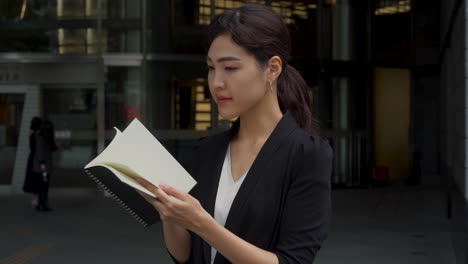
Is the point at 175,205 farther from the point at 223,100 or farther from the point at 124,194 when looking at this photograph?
the point at 223,100

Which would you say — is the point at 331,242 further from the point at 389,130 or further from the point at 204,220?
the point at 389,130

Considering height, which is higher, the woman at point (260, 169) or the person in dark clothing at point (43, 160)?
the woman at point (260, 169)

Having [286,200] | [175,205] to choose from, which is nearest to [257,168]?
[286,200]

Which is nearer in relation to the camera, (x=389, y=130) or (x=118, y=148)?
(x=118, y=148)

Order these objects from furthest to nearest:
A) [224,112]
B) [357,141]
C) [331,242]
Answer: [357,141] → [331,242] → [224,112]

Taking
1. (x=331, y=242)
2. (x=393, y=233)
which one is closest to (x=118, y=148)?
(x=331, y=242)

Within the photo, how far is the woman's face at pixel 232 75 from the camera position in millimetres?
1796

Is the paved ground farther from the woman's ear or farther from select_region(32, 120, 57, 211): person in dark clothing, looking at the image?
the woman's ear

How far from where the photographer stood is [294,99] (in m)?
2.01

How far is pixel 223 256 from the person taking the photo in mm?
1885

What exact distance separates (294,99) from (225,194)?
1.08 feet

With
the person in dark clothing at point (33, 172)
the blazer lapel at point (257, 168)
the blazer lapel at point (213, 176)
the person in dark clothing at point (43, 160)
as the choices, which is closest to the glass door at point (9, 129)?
the person in dark clothing at point (33, 172)

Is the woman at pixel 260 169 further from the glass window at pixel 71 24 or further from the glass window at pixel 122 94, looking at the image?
the glass window at pixel 71 24

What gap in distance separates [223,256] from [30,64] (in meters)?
12.9
